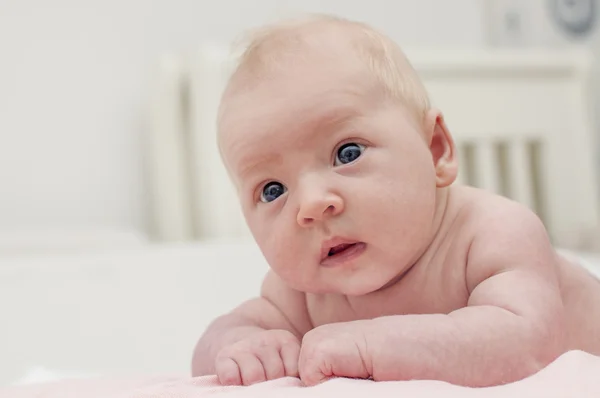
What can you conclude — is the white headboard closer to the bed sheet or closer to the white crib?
the white crib

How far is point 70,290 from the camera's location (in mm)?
1269

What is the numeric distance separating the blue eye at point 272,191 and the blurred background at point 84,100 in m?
0.98

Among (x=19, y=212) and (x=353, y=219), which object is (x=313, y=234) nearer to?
(x=353, y=219)

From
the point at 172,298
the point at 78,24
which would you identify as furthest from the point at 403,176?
the point at 78,24

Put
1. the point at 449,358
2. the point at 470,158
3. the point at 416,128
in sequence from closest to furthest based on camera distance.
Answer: the point at 449,358
the point at 416,128
the point at 470,158

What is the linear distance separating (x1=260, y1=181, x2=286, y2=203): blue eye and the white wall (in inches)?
44.2

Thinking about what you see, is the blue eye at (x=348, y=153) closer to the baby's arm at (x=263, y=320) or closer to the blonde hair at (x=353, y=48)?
the blonde hair at (x=353, y=48)

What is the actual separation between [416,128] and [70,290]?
772 millimetres

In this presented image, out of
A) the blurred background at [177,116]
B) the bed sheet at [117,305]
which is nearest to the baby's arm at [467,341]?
the bed sheet at [117,305]

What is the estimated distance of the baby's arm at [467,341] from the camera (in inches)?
21.7

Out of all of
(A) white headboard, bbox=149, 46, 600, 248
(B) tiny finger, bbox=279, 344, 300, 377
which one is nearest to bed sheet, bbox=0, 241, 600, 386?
(A) white headboard, bbox=149, 46, 600, 248

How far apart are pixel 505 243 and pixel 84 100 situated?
4.28ft

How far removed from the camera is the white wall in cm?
171

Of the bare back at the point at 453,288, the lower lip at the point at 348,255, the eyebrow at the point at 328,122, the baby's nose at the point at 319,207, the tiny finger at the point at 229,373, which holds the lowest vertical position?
the tiny finger at the point at 229,373
